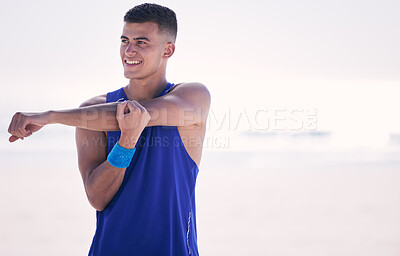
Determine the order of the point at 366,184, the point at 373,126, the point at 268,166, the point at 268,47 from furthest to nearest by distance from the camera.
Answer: the point at 373,126 → the point at 268,47 → the point at 268,166 → the point at 366,184

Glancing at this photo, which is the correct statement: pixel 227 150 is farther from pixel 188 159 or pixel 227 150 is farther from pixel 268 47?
pixel 188 159

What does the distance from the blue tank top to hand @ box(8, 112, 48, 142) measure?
274mm

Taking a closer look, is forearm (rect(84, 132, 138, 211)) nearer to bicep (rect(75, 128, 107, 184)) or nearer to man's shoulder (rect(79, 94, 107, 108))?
bicep (rect(75, 128, 107, 184))

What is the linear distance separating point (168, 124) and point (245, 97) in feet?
30.3

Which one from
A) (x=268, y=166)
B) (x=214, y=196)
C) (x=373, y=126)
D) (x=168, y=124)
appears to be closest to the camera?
(x=168, y=124)

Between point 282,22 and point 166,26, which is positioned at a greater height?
point 282,22

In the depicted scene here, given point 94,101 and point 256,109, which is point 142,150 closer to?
point 94,101

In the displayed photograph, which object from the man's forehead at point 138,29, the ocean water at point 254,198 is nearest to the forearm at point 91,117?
the man's forehead at point 138,29

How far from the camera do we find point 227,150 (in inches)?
392

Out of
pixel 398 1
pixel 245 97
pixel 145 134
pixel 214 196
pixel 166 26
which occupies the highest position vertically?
pixel 398 1

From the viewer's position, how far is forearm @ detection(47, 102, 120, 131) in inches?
62.4

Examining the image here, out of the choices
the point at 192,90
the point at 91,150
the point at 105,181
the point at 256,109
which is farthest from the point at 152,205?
the point at 256,109

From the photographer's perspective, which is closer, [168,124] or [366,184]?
[168,124]

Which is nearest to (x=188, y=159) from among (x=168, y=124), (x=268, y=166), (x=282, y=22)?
(x=168, y=124)
